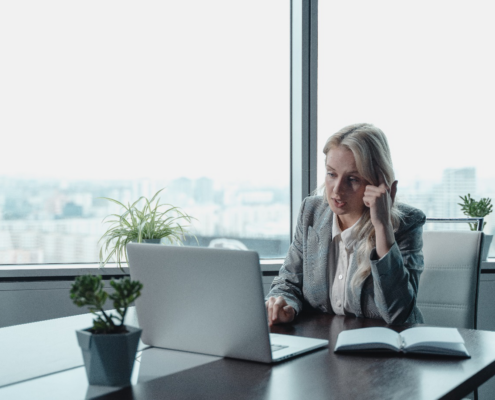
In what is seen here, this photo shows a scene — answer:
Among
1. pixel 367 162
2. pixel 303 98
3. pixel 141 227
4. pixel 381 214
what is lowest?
pixel 141 227

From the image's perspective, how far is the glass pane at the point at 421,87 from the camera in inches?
130

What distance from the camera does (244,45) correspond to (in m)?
3.28

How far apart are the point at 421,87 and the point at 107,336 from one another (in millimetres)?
2828

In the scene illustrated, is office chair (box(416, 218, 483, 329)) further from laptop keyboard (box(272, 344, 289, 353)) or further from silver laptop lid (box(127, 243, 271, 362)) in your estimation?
silver laptop lid (box(127, 243, 271, 362))

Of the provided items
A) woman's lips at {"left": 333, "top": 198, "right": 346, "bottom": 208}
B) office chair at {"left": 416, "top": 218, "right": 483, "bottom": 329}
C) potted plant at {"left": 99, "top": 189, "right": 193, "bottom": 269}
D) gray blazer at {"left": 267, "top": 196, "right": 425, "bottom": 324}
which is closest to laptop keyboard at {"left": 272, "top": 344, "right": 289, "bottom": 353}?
gray blazer at {"left": 267, "top": 196, "right": 425, "bottom": 324}

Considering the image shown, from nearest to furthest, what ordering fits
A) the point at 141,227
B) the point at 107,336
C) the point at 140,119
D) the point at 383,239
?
1. the point at 107,336
2. the point at 383,239
3. the point at 141,227
4. the point at 140,119

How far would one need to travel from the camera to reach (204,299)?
4.03 ft

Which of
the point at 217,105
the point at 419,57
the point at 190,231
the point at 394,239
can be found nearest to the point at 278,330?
the point at 394,239

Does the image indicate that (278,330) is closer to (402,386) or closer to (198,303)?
(198,303)

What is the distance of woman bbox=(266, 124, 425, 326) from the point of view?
172 centimetres

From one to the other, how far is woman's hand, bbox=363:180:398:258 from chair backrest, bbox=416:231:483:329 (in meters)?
0.36

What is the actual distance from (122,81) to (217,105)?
54 centimetres

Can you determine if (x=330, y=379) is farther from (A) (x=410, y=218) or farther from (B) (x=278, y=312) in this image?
(A) (x=410, y=218)

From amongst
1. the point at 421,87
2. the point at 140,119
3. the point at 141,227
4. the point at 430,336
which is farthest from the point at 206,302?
the point at 421,87
